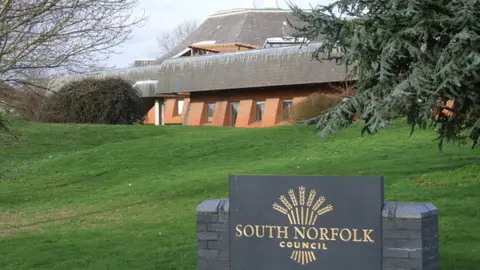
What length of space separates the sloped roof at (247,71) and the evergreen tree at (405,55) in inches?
778

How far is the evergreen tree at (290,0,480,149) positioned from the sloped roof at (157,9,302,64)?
39.1 m

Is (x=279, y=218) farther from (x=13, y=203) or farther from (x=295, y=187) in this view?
(x=13, y=203)

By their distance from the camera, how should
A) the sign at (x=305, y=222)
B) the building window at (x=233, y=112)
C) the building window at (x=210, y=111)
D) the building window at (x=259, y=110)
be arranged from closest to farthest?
the sign at (x=305, y=222)
the building window at (x=259, y=110)
the building window at (x=233, y=112)
the building window at (x=210, y=111)

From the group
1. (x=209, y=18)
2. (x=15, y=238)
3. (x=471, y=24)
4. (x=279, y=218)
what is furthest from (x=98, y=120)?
(x=279, y=218)

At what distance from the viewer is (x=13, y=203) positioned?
17812 millimetres

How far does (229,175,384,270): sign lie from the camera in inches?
252

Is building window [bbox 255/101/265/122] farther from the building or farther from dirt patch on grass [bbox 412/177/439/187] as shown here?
dirt patch on grass [bbox 412/177/439/187]

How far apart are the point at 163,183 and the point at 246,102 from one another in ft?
69.6

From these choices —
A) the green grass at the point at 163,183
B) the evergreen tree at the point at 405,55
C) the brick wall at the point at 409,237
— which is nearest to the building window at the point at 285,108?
the green grass at the point at 163,183

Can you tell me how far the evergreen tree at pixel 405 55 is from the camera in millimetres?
11383

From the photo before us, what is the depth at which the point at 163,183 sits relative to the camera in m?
18.5

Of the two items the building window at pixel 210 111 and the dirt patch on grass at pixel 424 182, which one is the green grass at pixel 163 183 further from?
the building window at pixel 210 111

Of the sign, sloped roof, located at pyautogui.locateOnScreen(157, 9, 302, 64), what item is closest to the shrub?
sloped roof, located at pyautogui.locateOnScreen(157, 9, 302, 64)

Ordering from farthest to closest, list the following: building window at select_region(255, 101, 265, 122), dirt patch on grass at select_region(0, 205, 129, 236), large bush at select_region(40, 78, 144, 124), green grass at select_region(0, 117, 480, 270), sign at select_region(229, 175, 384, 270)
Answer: large bush at select_region(40, 78, 144, 124) → building window at select_region(255, 101, 265, 122) → dirt patch on grass at select_region(0, 205, 129, 236) → green grass at select_region(0, 117, 480, 270) → sign at select_region(229, 175, 384, 270)
